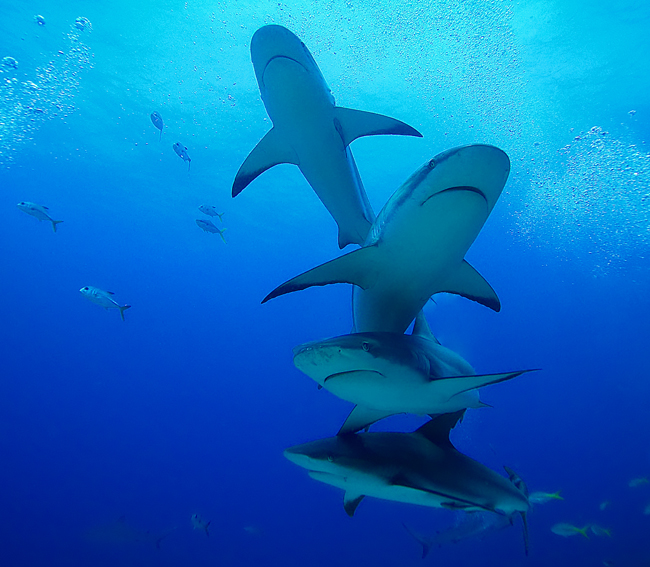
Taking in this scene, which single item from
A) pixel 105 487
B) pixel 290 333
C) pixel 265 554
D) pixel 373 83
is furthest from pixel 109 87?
pixel 290 333

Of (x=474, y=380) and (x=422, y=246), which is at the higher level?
(x=422, y=246)

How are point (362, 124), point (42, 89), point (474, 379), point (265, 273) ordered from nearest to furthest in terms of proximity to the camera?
point (474, 379), point (362, 124), point (42, 89), point (265, 273)

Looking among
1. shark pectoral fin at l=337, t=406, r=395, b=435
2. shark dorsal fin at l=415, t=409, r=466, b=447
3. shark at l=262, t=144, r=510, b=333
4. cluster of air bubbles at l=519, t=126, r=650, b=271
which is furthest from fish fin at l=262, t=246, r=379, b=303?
cluster of air bubbles at l=519, t=126, r=650, b=271

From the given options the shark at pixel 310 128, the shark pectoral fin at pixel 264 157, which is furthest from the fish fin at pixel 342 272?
the shark pectoral fin at pixel 264 157

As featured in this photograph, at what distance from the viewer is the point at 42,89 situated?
1507cm

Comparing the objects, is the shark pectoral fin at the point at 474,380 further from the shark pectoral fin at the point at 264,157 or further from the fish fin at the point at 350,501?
the shark pectoral fin at the point at 264,157

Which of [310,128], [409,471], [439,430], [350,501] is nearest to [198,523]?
[350,501]

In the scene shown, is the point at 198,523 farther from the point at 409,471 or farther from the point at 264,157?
the point at 409,471

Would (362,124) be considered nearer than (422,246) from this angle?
No

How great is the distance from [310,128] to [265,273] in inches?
1260

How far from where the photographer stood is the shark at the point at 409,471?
6.27 ft

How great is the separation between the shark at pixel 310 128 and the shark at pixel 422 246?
1241mm

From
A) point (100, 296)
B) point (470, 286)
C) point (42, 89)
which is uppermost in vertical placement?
point (42, 89)

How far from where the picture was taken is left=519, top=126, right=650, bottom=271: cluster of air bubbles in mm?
16781
